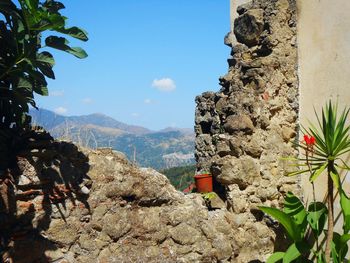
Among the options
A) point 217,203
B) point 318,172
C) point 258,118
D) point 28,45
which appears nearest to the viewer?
point 28,45

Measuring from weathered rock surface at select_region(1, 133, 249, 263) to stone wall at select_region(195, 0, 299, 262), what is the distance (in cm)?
45

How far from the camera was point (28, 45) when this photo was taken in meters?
3.76

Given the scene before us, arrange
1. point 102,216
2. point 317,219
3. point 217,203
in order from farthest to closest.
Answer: point 217,203, point 317,219, point 102,216

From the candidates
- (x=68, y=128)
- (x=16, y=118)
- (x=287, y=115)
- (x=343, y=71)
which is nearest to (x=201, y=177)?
(x=287, y=115)

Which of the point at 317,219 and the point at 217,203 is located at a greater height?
the point at 217,203

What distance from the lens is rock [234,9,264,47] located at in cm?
655

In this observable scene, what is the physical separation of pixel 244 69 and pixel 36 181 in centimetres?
343

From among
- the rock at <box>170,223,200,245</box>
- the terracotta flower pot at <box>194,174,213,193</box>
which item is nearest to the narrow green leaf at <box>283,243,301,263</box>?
the rock at <box>170,223,200,245</box>

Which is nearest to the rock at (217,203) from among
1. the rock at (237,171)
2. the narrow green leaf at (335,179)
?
the rock at (237,171)

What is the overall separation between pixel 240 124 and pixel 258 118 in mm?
300

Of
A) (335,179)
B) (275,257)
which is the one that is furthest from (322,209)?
(275,257)

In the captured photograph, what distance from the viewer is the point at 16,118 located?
424 centimetres

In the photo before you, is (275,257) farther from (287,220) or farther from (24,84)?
(24,84)

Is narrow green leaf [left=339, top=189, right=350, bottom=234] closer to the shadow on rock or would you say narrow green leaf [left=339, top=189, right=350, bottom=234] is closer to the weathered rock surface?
the weathered rock surface
